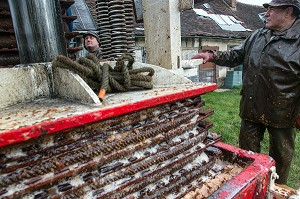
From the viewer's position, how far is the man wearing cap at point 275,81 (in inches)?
98.0

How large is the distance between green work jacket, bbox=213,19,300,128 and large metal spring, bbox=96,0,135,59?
5.06 feet

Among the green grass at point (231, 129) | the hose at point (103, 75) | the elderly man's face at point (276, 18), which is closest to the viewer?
the hose at point (103, 75)

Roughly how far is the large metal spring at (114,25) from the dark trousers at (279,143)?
1863 millimetres

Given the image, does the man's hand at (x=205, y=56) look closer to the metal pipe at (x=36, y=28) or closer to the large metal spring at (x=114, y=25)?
the large metal spring at (x=114, y=25)

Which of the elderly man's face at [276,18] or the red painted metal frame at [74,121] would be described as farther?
the elderly man's face at [276,18]

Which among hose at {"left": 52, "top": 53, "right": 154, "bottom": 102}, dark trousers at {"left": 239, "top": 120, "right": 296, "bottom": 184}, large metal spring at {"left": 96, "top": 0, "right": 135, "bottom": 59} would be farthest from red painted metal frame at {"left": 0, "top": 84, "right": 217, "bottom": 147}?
dark trousers at {"left": 239, "top": 120, "right": 296, "bottom": 184}

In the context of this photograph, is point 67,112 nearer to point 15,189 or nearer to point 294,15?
point 15,189

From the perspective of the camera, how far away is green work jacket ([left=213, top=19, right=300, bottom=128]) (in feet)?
8.11

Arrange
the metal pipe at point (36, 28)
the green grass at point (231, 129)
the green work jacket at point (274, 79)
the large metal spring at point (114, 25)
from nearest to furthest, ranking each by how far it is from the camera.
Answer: the metal pipe at point (36, 28)
the large metal spring at point (114, 25)
the green work jacket at point (274, 79)
the green grass at point (231, 129)

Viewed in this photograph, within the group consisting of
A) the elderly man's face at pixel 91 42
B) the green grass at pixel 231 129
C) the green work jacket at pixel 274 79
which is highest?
the elderly man's face at pixel 91 42

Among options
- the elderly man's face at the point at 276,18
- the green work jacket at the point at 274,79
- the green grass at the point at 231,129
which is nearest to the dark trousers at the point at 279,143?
the green work jacket at the point at 274,79

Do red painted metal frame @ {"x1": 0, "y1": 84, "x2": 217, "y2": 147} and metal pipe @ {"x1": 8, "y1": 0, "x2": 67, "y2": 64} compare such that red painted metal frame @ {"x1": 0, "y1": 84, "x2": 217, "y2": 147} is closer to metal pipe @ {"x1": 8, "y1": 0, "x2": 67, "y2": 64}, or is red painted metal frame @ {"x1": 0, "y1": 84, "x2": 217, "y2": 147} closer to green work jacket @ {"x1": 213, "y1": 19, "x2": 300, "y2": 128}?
metal pipe @ {"x1": 8, "y1": 0, "x2": 67, "y2": 64}

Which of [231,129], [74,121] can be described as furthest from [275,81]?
[231,129]

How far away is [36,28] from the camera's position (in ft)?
4.58
